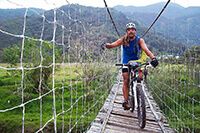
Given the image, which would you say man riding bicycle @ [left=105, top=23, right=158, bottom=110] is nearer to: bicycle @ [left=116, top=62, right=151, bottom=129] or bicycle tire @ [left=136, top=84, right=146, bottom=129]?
bicycle @ [left=116, top=62, right=151, bottom=129]

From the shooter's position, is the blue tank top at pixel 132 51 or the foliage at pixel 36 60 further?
the foliage at pixel 36 60

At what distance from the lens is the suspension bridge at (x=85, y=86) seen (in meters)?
3.68

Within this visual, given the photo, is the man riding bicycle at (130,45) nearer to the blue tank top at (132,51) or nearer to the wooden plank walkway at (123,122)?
the blue tank top at (132,51)

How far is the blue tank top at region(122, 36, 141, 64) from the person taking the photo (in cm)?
420

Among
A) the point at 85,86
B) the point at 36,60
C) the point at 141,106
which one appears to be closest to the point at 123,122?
the point at 141,106

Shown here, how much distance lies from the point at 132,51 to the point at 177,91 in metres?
0.86

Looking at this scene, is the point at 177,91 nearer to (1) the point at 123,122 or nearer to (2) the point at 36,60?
(1) the point at 123,122

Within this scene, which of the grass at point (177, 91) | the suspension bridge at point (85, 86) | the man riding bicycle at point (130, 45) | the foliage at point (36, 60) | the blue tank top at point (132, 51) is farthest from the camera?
the foliage at point (36, 60)

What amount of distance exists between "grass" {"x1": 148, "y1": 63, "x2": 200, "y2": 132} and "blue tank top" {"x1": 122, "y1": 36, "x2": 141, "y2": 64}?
22.8 inches

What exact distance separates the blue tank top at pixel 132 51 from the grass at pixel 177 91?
0.58 metres

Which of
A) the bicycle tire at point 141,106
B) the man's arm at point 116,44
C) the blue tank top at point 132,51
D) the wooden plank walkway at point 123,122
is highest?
the man's arm at point 116,44

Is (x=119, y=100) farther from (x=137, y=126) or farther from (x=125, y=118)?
(x=137, y=126)

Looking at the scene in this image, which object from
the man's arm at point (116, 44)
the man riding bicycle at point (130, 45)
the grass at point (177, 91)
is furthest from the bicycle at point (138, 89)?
the grass at point (177, 91)

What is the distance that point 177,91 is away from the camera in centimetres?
473
